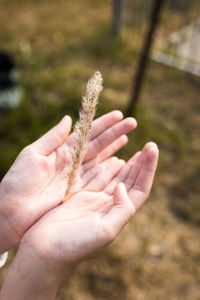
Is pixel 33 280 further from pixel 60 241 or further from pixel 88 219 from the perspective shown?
pixel 88 219

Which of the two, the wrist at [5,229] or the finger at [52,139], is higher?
the finger at [52,139]

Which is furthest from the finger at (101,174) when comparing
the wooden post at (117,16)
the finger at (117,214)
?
the wooden post at (117,16)

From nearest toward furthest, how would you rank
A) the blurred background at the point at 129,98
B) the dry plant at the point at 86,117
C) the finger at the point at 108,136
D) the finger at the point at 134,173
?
the dry plant at the point at 86,117
the finger at the point at 134,173
the finger at the point at 108,136
the blurred background at the point at 129,98

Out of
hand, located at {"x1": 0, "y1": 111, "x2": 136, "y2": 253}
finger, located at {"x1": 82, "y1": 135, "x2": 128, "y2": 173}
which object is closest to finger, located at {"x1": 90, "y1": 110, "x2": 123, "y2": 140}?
hand, located at {"x1": 0, "y1": 111, "x2": 136, "y2": 253}

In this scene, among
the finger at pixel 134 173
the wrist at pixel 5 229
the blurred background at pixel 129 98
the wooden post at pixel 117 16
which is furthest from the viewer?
the wooden post at pixel 117 16

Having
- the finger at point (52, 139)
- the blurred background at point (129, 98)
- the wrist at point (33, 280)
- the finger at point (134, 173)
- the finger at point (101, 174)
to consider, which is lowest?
the blurred background at point (129, 98)

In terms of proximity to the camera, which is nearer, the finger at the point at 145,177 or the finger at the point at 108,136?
the finger at the point at 145,177

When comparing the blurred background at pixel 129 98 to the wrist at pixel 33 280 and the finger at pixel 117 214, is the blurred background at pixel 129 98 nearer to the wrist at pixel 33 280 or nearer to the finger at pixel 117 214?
the wrist at pixel 33 280

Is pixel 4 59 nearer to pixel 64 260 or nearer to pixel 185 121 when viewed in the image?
pixel 185 121
